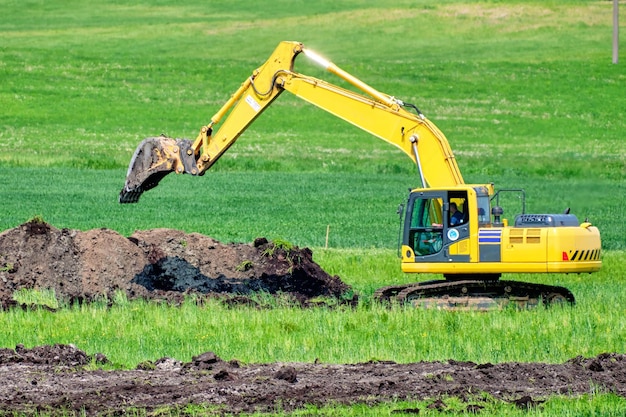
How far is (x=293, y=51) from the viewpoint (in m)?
21.3

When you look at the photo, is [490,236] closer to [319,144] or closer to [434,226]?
[434,226]

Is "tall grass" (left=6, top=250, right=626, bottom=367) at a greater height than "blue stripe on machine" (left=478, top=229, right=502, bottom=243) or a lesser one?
lesser

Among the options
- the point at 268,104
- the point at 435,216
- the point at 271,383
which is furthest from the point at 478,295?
the point at 271,383

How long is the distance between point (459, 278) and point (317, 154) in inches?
1219

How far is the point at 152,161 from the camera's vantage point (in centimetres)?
2144

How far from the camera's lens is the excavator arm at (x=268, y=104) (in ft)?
67.3

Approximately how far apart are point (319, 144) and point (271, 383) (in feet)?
138

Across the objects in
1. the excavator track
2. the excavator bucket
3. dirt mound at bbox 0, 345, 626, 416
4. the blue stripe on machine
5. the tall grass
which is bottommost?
dirt mound at bbox 0, 345, 626, 416

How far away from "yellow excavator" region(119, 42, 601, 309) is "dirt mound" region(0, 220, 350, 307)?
1367 millimetres

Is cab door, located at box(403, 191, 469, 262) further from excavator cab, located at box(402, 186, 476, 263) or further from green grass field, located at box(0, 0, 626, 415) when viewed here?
Result: green grass field, located at box(0, 0, 626, 415)

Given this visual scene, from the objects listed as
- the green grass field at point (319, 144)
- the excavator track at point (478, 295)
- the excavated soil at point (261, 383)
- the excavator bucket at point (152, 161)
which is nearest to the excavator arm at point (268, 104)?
the excavator bucket at point (152, 161)

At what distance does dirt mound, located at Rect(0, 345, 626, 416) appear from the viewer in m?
13.0

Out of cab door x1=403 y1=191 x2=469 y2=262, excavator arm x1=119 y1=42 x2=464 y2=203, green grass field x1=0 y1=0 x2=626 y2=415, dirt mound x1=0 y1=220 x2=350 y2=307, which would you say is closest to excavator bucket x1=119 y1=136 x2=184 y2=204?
excavator arm x1=119 y1=42 x2=464 y2=203

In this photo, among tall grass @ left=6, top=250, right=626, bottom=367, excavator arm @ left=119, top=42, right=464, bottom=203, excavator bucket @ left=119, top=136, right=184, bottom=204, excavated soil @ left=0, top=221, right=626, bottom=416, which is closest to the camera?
excavated soil @ left=0, top=221, right=626, bottom=416
